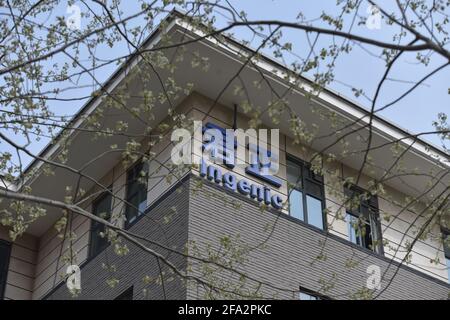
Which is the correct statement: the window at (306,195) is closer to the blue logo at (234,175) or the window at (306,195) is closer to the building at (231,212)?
the building at (231,212)

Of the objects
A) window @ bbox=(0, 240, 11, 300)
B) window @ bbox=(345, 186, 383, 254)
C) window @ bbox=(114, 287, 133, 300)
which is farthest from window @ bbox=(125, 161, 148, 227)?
window @ bbox=(0, 240, 11, 300)

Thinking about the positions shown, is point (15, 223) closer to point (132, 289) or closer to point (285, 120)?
point (132, 289)

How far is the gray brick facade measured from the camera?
13.5 m

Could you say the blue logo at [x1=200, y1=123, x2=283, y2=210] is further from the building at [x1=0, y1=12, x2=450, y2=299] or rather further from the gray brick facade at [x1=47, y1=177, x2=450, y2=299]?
the gray brick facade at [x1=47, y1=177, x2=450, y2=299]

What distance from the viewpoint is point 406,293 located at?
16047 millimetres

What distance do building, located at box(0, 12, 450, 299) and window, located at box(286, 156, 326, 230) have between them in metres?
0.02

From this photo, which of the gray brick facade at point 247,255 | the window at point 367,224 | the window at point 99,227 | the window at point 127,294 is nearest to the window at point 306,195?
the gray brick facade at point 247,255

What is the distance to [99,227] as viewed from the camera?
651 inches

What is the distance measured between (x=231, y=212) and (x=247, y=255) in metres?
0.81

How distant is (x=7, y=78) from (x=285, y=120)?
7.13 meters

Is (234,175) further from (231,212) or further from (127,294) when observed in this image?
(127,294)

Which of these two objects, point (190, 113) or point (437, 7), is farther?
point (190, 113)

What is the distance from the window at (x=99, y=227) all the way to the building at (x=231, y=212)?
0.09 ft
